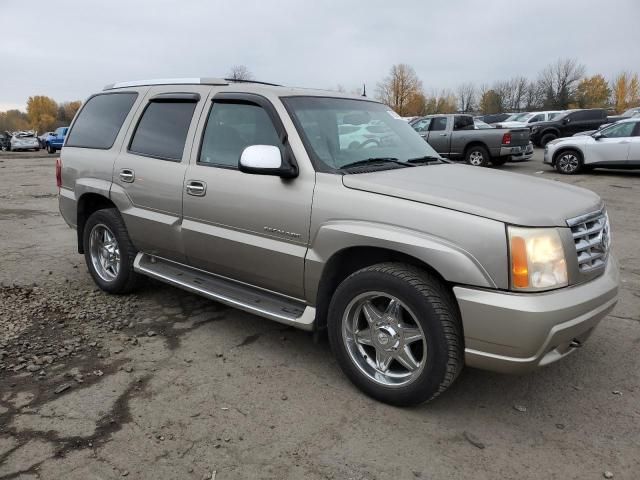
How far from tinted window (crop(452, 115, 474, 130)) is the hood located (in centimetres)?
1332

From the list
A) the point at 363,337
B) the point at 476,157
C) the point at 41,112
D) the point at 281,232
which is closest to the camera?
the point at 363,337

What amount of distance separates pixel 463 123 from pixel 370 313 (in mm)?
14472

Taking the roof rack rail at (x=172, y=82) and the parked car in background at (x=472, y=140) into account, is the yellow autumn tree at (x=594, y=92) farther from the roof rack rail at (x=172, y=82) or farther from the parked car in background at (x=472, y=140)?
the roof rack rail at (x=172, y=82)

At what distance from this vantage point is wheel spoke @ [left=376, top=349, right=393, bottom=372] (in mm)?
3098

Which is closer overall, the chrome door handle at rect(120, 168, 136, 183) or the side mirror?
the side mirror

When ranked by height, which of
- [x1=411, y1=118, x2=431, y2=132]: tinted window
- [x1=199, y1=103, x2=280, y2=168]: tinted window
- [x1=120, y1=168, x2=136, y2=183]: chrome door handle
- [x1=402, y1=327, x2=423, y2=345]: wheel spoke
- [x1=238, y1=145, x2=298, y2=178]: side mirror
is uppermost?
[x1=411, y1=118, x2=431, y2=132]: tinted window

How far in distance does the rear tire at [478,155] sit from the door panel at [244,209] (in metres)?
13.1

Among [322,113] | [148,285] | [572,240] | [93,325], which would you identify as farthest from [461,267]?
[148,285]

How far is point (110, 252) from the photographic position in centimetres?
492

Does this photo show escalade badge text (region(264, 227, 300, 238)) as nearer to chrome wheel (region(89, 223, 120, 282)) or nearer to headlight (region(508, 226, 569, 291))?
headlight (region(508, 226, 569, 291))

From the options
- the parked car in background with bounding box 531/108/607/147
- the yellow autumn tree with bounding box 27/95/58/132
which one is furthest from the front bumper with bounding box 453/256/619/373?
the yellow autumn tree with bounding box 27/95/58/132

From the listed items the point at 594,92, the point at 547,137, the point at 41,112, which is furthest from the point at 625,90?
the point at 41,112

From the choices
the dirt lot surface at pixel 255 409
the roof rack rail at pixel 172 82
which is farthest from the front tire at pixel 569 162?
the roof rack rail at pixel 172 82

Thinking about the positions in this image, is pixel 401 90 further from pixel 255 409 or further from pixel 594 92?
pixel 255 409
